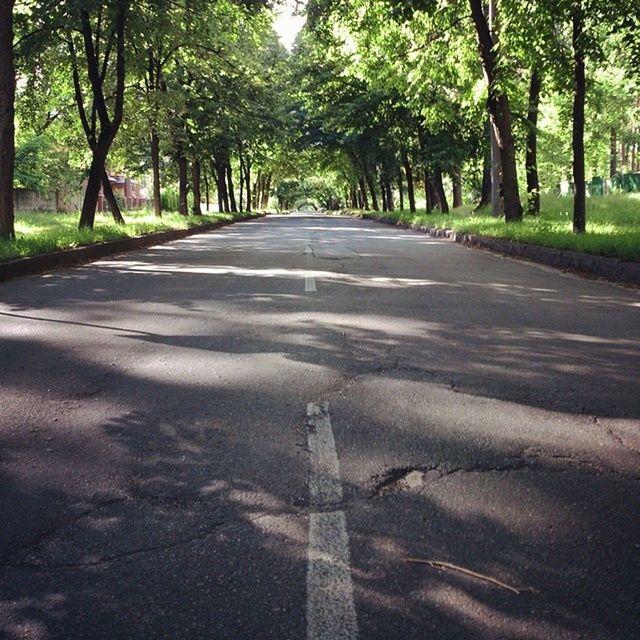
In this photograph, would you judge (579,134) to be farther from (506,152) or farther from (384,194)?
(384,194)

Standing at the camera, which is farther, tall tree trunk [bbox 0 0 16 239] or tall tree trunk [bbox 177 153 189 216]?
tall tree trunk [bbox 177 153 189 216]

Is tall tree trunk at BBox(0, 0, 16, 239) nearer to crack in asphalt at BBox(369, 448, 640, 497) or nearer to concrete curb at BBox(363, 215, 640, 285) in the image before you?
concrete curb at BBox(363, 215, 640, 285)

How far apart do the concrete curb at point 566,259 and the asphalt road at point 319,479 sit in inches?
133

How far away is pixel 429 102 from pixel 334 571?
73.5 feet

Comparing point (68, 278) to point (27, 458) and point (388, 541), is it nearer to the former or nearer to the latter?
point (27, 458)

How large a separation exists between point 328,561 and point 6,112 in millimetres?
13350

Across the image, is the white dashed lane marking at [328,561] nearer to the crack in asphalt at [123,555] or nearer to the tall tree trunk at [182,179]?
the crack in asphalt at [123,555]

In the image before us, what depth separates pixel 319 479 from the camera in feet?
9.78

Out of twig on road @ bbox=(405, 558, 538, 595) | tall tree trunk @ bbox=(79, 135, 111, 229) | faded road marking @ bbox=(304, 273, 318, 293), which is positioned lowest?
twig on road @ bbox=(405, 558, 538, 595)

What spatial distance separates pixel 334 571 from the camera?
2293mm

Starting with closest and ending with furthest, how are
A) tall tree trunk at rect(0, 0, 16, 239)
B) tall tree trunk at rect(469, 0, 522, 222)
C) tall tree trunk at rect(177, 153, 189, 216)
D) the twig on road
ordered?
the twig on road, tall tree trunk at rect(0, 0, 16, 239), tall tree trunk at rect(469, 0, 522, 222), tall tree trunk at rect(177, 153, 189, 216)

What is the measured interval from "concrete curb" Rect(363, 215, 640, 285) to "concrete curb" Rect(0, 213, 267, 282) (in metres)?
8.84

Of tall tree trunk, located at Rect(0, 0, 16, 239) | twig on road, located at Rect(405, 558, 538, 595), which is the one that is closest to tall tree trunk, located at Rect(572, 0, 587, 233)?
tall tree trunk, located at Rect(0, 0, 16, 239)

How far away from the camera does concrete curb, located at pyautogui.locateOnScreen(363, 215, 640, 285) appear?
9492 mm
